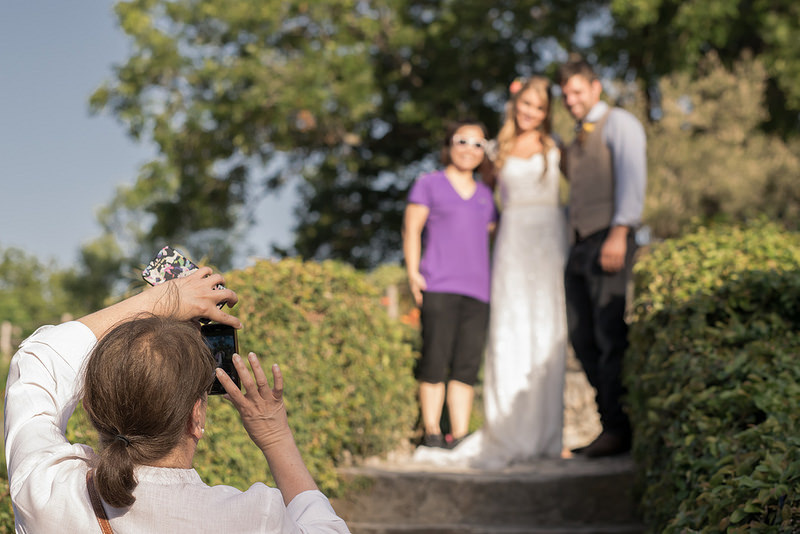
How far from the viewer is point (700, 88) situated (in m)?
19.4

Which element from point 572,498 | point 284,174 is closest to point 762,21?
point 284,174

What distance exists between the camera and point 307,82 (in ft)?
56.5

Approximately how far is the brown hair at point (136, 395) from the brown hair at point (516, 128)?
179 inches

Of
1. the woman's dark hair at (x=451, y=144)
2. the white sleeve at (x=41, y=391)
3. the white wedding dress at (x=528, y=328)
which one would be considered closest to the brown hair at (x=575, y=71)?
the white wedding dress at (x=528, y=328)

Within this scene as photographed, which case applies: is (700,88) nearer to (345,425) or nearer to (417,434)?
(417,434)

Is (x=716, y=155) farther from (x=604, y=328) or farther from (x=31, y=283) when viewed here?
(x=31, y=283)

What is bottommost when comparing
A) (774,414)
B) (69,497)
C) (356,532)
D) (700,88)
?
(356,532)

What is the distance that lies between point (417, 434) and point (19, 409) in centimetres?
485

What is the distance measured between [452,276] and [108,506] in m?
4.54

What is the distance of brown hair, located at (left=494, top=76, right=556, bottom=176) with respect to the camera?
19.7ft

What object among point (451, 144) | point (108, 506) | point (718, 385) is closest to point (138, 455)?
point (108, 506)

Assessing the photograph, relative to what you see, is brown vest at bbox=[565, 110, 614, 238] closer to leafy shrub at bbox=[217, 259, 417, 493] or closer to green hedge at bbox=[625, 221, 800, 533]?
green hedge at bbox=[625, 221, 800, 533]

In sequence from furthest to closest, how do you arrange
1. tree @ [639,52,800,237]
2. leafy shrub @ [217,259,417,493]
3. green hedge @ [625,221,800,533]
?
tree @ [639,52,800,237], leafy shrub @ [217,259,417,493], green hedge @ [625,221,800,533]

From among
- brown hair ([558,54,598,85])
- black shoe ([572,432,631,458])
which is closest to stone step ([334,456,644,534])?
black shoe ([572,432,631,458])
